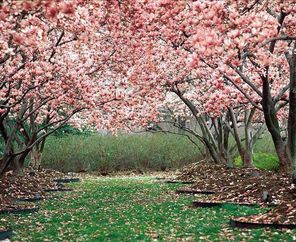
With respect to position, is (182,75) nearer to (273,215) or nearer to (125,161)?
(273,215)

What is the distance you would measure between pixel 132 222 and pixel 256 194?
12.9ft

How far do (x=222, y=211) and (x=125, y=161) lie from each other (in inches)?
966

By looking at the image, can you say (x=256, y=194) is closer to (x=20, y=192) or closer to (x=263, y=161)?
(x=20, y=192)

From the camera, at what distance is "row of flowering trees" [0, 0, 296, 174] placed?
8570mm

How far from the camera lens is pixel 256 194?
14.8 metres

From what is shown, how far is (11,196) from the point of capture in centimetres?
1722

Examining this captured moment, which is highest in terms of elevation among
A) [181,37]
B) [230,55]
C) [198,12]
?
[181,37]

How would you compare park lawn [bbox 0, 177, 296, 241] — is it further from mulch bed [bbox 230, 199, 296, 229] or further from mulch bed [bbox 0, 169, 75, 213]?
mulch bed [bbox 0, 169, 75, 213]

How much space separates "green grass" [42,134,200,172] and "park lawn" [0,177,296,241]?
769 inches

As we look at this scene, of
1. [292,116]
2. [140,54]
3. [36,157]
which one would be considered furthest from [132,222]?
[36,157]

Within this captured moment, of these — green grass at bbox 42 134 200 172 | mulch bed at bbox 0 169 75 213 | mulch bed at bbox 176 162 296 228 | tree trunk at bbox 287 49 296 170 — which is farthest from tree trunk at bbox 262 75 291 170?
green grass at bbox 42 134 200 172

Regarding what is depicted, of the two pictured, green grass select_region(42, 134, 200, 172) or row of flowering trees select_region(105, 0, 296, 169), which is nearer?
row of flowering trees select_region(105, 0, 296, 169)

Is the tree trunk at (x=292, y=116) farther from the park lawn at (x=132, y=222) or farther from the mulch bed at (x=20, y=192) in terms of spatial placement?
the mulch bed at (x=20, y=192)

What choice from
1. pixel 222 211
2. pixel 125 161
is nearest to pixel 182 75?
pixel 222 211
